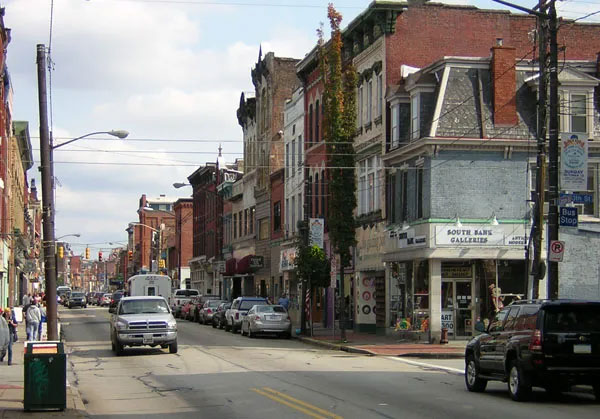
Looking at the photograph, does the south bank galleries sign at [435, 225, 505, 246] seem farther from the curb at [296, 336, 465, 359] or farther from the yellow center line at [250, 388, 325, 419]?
the yellow center line at [250, 388, 325, 419]

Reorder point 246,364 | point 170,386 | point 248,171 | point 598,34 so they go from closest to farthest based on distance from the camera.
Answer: point 170,386
point 246,364
point 598,34
point 248,171

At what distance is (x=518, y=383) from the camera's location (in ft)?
55.0

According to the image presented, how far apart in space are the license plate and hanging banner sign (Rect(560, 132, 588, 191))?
622cm

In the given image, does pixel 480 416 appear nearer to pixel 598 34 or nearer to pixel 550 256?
pixel 550 256

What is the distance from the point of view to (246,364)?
25906mm

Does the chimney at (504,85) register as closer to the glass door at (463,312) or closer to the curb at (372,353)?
the glass door at (463,312)

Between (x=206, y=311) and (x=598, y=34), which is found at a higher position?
(x=598, y=34)

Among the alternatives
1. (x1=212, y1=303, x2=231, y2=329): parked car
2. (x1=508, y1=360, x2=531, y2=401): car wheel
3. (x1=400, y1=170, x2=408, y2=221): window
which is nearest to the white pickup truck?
(x1=212, y1=303, x2=231, y2=329): parked car

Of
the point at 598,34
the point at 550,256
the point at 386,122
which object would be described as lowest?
the point at 550,256

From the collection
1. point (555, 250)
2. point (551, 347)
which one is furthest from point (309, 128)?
point (551, 347)

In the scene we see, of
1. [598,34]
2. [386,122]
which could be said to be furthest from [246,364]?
[598,34]

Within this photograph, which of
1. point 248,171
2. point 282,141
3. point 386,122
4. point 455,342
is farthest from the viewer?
point 248,171

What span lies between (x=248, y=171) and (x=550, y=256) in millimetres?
50354

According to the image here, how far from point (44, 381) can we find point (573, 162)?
12.8 metres
